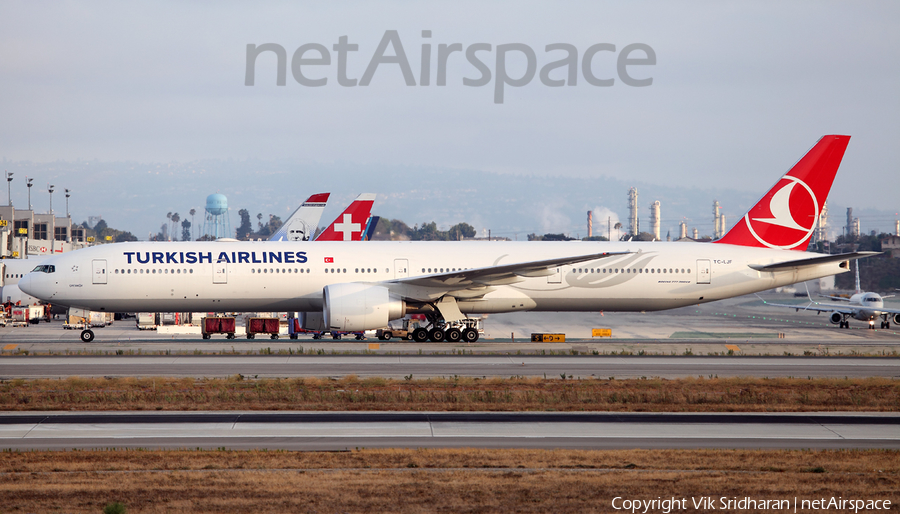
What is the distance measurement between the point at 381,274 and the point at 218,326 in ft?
34.2

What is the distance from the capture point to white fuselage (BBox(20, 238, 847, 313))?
3753 centimetres

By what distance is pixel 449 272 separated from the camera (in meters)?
38.2

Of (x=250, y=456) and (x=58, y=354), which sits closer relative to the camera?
(x=250, y=456)

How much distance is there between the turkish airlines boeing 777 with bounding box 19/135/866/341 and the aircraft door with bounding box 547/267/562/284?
0.05m

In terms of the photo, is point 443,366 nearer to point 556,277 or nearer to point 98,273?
point 556,277

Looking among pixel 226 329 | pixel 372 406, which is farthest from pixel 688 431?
pixel 226 329

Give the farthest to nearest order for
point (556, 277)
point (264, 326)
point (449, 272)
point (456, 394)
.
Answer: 1. point (264, 326)
2. point (556, 277)
3. point (449, 272)
4. point (456, 394)

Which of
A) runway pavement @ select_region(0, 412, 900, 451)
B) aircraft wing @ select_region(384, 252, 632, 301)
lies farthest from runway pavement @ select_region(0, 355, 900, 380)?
runway pavement @ select_region(0, 412, 900, 451)

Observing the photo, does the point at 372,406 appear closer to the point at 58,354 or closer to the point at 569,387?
the point at 569,387

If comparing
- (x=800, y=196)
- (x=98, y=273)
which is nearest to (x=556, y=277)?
(x=800, y=196)

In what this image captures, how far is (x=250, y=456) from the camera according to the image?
14.5 meters

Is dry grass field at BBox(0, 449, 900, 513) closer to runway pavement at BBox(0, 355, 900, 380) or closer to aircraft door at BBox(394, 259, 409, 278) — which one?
runway pavement at BBox(0, 355, 900, 380)

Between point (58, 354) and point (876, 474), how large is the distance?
28.8m

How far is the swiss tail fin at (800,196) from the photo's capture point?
41344mm
